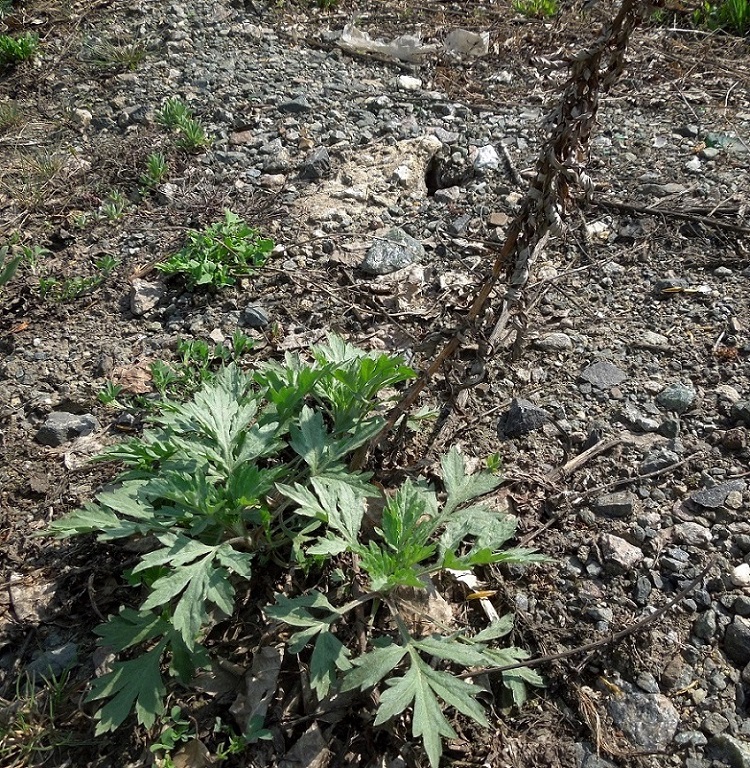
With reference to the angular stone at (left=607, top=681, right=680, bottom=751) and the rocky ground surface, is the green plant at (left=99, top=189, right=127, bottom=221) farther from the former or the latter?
the angular stone at (left=607, top=681, right=680, bottom=751)

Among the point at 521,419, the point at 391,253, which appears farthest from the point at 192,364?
the point at 521,419

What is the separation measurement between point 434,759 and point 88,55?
588 centimetres

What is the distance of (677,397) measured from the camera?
3.10 metres

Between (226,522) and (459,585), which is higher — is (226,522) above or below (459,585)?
above

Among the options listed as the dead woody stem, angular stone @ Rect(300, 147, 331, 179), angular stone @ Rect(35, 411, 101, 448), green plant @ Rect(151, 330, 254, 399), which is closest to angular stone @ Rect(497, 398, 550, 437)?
the dead woody stem

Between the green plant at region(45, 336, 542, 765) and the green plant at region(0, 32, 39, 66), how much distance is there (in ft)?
14.7

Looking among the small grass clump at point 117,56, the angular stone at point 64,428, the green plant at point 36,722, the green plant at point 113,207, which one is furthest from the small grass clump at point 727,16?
the green plant at point 36,722

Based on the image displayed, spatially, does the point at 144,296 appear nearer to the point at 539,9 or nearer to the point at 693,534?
the point at 693,534

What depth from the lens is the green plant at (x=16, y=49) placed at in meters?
5.64

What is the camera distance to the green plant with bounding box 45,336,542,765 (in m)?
2.20

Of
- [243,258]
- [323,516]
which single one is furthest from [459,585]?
[243,258]

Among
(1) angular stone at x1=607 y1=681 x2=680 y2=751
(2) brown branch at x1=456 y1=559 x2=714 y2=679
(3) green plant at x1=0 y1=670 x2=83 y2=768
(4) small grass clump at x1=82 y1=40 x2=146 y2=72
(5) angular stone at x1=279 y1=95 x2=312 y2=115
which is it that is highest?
(4) small grass clump at x1=82 y1=40 x2=146 y2=72

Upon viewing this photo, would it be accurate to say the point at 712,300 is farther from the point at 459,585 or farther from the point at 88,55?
the point at 88,55

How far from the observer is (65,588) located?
106 inches
